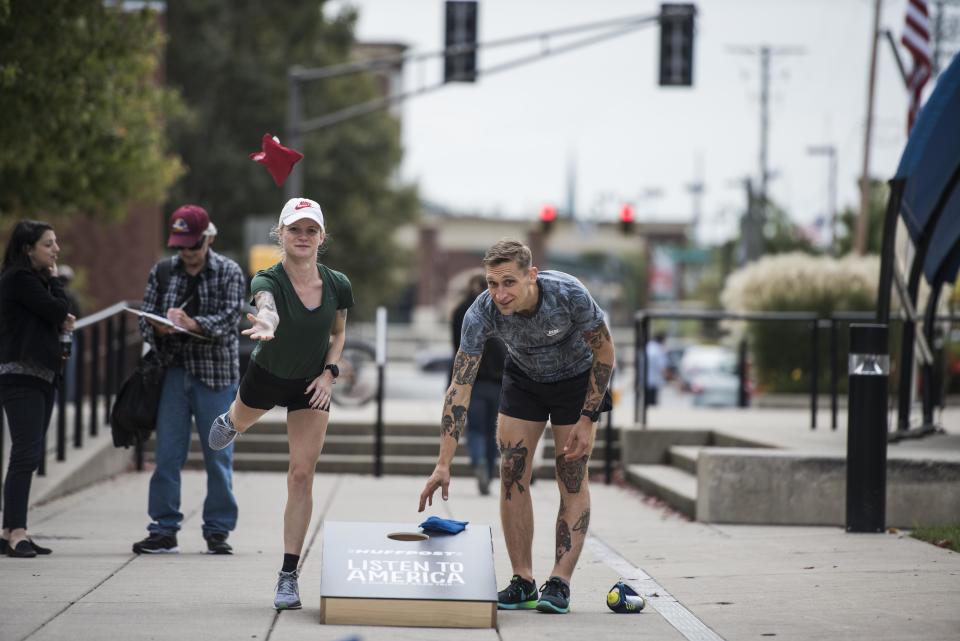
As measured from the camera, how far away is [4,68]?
35.0ft

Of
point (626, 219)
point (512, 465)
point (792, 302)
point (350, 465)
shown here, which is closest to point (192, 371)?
point (512, 465)

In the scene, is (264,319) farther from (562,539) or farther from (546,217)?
(546,217)

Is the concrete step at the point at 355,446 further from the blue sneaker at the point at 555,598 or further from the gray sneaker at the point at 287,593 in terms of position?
the gray sneaker at the point at 287,593

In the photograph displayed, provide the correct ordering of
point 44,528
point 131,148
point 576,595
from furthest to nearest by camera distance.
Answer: point 131,148
point 44,528
point 576,595

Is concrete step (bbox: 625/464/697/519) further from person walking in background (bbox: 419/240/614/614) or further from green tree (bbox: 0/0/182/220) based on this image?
green tree (bbox: 0/0/182/220)

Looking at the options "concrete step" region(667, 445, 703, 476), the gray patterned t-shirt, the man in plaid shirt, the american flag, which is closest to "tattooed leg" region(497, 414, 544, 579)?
the gray patterned t-shirt

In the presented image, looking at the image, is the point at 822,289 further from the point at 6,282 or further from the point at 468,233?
the point at 468,233

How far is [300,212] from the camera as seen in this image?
6.33m

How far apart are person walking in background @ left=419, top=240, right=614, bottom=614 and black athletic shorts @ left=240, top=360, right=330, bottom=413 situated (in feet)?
2.21

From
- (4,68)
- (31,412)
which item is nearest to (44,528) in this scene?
(31,412)

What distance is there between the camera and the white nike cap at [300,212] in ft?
20.7

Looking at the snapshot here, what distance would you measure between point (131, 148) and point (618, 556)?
8078 mm

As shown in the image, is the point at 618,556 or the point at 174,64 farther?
the point at 174,64

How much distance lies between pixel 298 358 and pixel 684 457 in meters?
7.54
